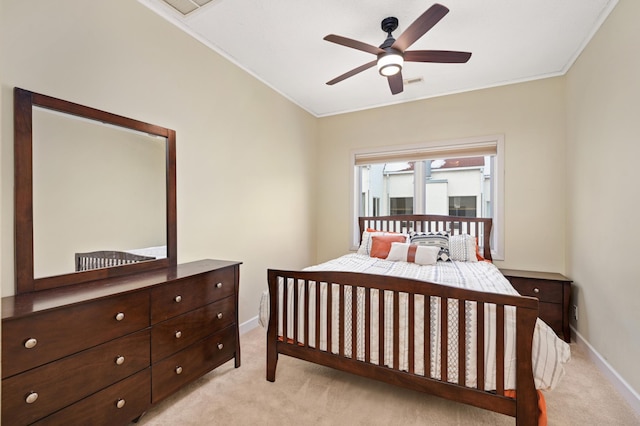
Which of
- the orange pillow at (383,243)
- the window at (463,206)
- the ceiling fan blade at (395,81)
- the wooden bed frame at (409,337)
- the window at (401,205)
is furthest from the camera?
the window at (401,205)

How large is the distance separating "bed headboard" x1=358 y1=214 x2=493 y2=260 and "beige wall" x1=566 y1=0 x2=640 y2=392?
2.61 ft

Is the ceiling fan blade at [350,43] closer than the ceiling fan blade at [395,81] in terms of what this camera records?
Yes

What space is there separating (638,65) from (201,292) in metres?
3.20

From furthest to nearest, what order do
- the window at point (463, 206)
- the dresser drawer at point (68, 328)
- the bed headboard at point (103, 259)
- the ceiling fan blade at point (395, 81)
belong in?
the window at point (463, 206), the ceiling fan blade at point (395, 81), the bed headboard at point (103, 259), the dresser drawer at point (68, 328)

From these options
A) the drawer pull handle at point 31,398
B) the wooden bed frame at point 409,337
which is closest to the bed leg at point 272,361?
the wooden bed frame at point 409,337

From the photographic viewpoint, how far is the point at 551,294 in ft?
9.70

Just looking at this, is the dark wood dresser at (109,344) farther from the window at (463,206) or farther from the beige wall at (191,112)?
the window at (463,206)

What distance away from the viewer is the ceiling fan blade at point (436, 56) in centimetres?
219

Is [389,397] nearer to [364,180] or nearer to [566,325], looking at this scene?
[566,325]

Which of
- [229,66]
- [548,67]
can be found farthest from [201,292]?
[548,67]

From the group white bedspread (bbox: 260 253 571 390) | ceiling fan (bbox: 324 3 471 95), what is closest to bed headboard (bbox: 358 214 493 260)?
white bedspread (bbox: 260 253 571 390)

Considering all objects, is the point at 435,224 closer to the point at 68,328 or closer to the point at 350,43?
the point at 350,43

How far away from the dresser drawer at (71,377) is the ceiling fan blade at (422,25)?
8.07ft

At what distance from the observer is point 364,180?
4.50 meters
